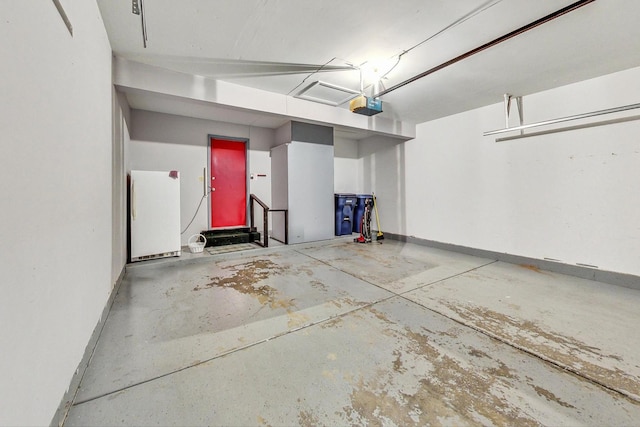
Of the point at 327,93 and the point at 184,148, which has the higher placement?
the point at 327,93

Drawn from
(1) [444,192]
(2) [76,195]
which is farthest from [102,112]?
(1) [444,192]

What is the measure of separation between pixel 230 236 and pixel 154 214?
4.99ft

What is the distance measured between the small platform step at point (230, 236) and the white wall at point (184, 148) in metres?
0.30

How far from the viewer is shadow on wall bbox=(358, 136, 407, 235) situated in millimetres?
6082

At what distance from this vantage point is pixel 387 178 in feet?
21.0

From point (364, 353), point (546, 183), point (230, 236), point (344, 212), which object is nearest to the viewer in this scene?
point (364, 353)

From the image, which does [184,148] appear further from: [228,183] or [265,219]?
[265,219]

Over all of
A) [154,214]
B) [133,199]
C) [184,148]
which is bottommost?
[154,214]

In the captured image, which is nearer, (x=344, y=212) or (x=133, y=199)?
(x=133, y=199)

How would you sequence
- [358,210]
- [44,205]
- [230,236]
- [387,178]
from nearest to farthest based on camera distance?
[44,205] < [230,236] < [387,178] < [358,210]

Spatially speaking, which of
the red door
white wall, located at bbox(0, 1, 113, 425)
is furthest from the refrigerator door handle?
white wall, located at bbox(0, 1, 113, 425)

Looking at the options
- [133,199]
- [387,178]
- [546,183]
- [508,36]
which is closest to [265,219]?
[133,199]

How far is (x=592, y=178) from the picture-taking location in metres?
3.39

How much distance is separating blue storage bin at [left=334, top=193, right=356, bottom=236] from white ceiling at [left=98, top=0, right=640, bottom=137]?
9.61 ft
